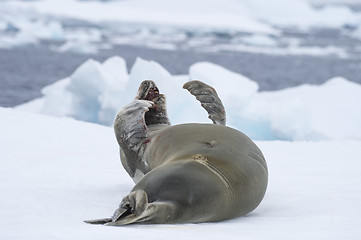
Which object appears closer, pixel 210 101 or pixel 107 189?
pixel 107 189

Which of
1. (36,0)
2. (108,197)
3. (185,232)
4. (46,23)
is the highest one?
(36,0)

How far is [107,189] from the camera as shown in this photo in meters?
2.90

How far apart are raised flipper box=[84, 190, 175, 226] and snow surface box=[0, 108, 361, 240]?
4 cm

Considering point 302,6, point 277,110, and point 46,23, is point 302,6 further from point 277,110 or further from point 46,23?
point 277,110

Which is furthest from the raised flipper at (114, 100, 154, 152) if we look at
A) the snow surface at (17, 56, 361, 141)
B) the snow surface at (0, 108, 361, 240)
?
the snow surface at (17, 56, 361, 141)

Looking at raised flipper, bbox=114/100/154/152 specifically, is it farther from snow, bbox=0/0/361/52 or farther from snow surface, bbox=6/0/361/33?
snow surface, bbox=6/0/361/33

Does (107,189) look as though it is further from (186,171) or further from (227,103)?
(227,103)

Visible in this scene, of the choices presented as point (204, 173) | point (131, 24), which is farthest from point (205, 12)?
point (204, 173)

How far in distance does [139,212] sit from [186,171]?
279 millimetres

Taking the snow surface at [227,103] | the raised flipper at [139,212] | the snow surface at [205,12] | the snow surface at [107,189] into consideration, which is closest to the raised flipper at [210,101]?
the snow surface at [107,189]

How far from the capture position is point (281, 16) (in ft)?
152

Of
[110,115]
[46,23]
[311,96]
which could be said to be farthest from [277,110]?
[46,23]

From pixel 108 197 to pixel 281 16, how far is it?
4495cm

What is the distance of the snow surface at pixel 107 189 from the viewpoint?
206 cm
